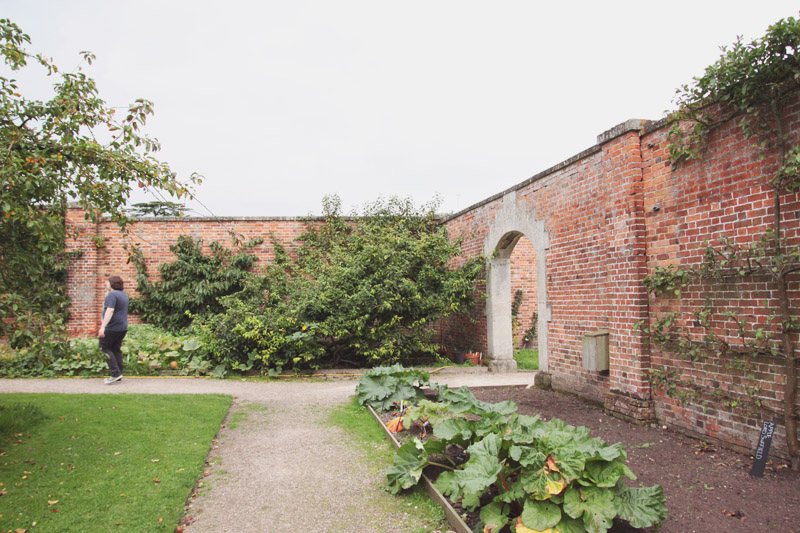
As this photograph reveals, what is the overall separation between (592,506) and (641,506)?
330 millimetres

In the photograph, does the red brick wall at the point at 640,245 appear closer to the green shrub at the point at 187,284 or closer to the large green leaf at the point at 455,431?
the large green leaf at the point at 455,431

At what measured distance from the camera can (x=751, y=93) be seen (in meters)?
4.15

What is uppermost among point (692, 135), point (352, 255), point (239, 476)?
point (692, 135)

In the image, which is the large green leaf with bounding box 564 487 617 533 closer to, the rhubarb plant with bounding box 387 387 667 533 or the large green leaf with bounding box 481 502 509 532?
the rhubarb plant with bounding box 387 387 667 533

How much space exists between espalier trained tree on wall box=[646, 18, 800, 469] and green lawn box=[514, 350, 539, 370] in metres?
5.82

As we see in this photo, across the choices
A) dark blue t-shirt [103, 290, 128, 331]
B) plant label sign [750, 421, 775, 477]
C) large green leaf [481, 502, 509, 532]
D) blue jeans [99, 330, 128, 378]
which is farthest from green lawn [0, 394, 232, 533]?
plant label sign [750, 421, 775, 477]

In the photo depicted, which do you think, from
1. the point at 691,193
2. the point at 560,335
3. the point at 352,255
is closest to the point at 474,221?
the point at 352,255

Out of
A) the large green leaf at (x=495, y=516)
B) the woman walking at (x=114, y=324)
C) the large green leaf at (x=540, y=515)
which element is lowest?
the large green leaf at (x=495, y=516)

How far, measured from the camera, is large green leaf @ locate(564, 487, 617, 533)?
8.93 ft

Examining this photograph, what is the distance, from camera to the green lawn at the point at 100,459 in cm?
346

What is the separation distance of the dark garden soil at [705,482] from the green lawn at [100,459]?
3457mm

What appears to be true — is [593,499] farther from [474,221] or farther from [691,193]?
[474,221]

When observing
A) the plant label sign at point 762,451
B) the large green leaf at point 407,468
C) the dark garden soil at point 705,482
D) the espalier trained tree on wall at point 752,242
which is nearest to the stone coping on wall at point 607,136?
the espalier trained tree on wall at point 752,242

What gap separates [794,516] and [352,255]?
27.5ft
